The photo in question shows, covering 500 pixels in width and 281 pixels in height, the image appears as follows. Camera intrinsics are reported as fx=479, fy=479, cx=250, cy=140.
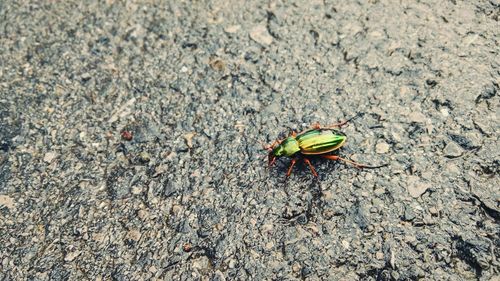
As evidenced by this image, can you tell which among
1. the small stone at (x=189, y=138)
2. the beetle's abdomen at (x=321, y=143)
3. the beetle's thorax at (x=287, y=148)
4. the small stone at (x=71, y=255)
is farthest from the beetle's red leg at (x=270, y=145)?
the small stone at (x=71, y=255)

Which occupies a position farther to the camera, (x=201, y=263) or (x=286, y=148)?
(x=286, y=148)

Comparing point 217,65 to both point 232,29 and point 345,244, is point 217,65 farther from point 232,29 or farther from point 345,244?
point 345,244

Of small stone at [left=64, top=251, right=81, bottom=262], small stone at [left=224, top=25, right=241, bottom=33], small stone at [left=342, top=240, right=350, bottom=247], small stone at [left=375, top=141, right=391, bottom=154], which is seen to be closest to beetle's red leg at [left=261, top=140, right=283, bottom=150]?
small stone at [left=375, top=141, right=391, bottom=154]

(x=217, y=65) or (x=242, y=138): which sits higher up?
(x=217, y=65)

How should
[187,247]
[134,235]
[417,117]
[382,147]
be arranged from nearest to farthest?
[187,247]
[134,235]
[382,147]
[417,117]

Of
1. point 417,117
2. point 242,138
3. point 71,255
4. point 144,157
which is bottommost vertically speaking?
point 71,255

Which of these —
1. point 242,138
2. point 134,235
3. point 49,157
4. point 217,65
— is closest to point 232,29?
point 217,65
